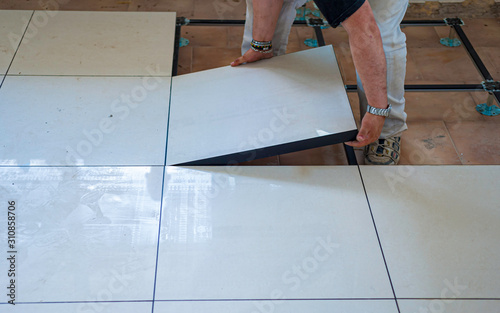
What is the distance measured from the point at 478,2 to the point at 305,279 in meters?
2.33

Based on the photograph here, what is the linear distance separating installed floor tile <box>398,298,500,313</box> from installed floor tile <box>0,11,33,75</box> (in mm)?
1903

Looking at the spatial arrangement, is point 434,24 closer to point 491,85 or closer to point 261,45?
→ point 491,85

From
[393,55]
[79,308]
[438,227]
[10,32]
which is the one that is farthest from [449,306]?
[10,32]

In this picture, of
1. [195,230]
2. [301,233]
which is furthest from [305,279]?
[195,230]

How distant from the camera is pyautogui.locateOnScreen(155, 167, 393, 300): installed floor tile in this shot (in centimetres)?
147

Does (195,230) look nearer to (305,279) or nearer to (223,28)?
(305,279)

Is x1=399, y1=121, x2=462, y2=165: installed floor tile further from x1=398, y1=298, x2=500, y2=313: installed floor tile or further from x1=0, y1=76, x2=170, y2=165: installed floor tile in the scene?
x1=0, y1=76, x2=170, y2=165: installed floor tile

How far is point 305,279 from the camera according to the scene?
58.6 inches

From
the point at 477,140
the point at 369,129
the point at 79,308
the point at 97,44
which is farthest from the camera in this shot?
the point at 97,44

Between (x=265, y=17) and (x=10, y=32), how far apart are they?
4.29 feet

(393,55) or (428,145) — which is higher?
(393,55)

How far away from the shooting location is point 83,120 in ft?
6.58

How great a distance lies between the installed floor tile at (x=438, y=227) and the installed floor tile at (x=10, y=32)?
167 centimetres

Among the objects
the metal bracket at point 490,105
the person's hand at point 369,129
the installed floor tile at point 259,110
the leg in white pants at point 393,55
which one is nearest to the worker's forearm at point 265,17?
the installed floor tile at point 259,110
